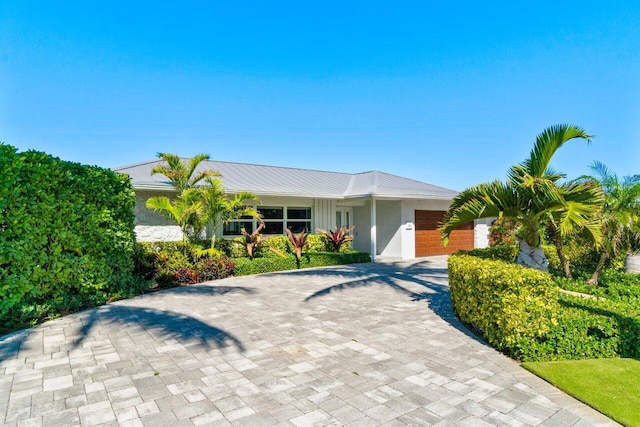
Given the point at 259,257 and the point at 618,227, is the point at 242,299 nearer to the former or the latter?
the point at 259,257

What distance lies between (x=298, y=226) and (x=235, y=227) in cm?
313

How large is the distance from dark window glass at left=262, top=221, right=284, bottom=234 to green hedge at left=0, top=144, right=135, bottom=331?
7795 mm

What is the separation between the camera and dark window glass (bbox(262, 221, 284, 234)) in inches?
633

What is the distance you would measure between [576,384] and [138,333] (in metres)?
6.18

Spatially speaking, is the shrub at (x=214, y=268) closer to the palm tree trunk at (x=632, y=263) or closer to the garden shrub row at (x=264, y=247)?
the garden shrub row at (x=264, y=247)

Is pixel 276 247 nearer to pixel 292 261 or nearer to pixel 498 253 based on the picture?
pixel 292 261

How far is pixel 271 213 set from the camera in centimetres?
1623

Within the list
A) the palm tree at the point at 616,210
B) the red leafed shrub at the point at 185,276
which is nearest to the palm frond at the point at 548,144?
the palm tree at the point at 616,210

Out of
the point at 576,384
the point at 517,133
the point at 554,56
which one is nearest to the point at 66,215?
the point at 576,384

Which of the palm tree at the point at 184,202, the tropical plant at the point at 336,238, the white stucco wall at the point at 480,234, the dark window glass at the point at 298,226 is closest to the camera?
the palm tree at the point at 184,202

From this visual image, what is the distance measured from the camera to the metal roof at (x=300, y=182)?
14344mm

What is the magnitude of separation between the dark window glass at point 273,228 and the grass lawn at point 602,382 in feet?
41.7

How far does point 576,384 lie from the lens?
3863 millimetres

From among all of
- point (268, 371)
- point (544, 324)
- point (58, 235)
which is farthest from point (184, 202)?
point (544, 324)
